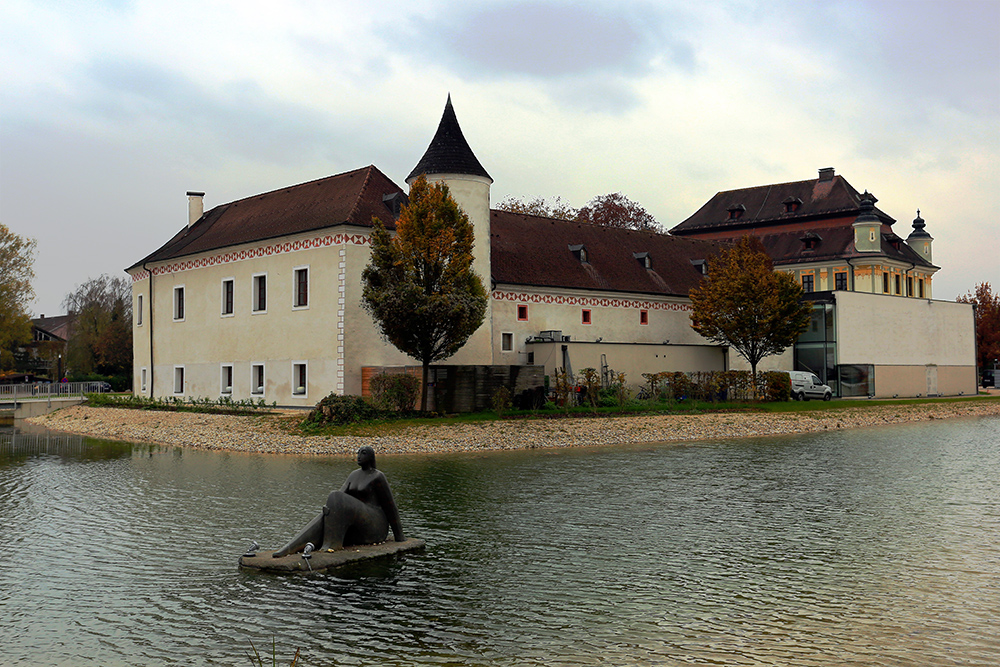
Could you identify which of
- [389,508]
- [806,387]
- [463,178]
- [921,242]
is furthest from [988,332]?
[389,508]

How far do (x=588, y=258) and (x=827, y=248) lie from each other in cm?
3266

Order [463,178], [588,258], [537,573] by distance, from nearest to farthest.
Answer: [537,573] < [463,178] < [588,258]

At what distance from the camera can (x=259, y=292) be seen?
39.5 metres

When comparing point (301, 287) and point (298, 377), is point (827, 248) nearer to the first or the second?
point (301, 287)

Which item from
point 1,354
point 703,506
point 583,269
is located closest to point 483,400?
point 583,269

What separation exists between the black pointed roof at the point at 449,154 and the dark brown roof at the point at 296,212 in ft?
6.11

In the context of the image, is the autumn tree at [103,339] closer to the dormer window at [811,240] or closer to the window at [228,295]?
the window at [228,295]

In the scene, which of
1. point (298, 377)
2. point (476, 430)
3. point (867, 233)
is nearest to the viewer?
point (476, 430)

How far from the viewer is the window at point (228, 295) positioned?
4091cm

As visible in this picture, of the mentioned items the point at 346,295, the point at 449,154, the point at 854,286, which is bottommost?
the point at 346,295

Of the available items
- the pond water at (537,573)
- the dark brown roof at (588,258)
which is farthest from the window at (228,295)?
the pond water at (537,573)

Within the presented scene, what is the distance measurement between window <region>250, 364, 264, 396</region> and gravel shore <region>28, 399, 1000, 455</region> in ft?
11.6

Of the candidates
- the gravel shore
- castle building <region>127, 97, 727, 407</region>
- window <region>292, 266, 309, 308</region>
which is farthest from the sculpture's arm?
window <region>292, 266, 309, 308</region>

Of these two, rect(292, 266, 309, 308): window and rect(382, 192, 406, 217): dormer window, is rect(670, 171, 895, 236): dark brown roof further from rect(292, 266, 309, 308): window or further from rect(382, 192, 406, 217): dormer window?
rect(292, 266, 309, 308): window
